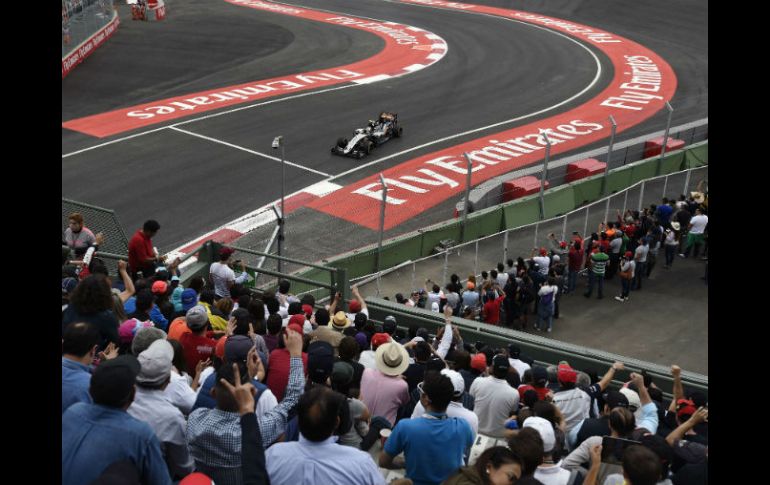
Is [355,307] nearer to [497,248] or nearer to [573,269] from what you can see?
[573,269]

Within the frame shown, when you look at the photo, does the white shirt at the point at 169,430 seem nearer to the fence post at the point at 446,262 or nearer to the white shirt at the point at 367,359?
the white shirt at the point at 367,359

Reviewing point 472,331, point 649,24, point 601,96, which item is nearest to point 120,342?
point 472,331

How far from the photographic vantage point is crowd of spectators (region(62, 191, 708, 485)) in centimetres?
457

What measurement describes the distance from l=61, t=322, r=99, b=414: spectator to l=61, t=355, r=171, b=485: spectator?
64 cm

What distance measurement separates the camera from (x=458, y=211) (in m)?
19.3

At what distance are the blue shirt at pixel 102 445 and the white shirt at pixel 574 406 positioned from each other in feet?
14.7

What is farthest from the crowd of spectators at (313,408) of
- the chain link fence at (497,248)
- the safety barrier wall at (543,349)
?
the chain link fence at (497,248)

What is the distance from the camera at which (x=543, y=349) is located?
36.3 feet

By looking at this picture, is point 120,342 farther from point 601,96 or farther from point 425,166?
point 601,96

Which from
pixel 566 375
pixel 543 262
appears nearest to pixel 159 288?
pixel 566 375

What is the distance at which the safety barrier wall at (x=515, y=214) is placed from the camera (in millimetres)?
16844

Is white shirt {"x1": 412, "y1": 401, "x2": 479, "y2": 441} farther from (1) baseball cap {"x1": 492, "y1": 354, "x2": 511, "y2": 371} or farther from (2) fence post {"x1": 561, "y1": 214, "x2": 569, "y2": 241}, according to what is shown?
(2) fence post {"x1": 561, "y1": 214, "x2": 569, "y2": 241}
